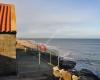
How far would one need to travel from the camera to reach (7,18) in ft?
65.7

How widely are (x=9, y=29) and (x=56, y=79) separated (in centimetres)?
551

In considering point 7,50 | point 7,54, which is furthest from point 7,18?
point 7,54

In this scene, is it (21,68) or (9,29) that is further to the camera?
(21,68)

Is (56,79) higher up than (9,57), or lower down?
lower down

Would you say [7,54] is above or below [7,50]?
below

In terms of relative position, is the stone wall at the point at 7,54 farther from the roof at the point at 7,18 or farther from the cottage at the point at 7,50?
the roof at the point at 7,18

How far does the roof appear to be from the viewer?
59.9 ft

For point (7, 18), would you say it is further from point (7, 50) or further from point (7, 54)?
point (7, 54)

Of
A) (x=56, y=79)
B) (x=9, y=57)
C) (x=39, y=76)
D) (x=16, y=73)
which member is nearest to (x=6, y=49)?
(x=9, y=57)

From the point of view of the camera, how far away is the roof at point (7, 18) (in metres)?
18.2

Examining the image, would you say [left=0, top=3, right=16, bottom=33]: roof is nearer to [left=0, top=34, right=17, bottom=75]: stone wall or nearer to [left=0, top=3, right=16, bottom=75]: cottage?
[left=0, top=3, right=16, bottom=75]: cottage

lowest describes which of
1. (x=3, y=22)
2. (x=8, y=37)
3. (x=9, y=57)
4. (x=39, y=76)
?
(x=39, y=76)

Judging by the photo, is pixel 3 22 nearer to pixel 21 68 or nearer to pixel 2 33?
pixel 2 33

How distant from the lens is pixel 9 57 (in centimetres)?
1777
